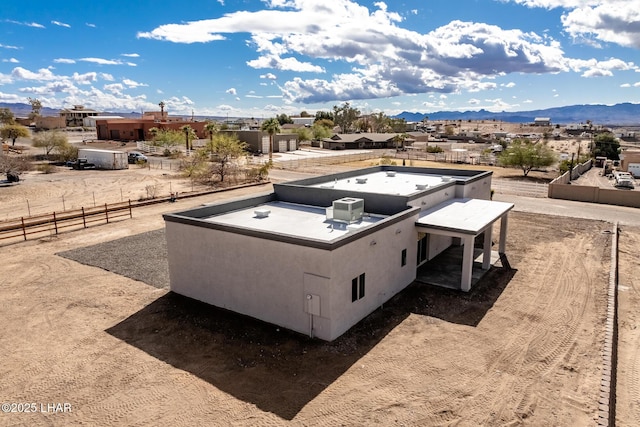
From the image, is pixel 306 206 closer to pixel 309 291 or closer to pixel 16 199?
pixel 309 291

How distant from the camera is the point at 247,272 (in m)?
13.8

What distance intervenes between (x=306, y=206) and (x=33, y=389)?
1237cm

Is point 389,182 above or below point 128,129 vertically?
below

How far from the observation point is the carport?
16328 millimetres

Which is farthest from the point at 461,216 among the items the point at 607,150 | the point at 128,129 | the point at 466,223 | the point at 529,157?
the point at 607,150

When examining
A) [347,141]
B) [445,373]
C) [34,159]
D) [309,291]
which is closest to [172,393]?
[309,291]

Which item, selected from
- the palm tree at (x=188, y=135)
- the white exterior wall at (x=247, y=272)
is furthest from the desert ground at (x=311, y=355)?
the palm tree at (x=188, y=135)

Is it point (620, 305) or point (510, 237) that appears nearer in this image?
point (620, 305)

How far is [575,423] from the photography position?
911 cm

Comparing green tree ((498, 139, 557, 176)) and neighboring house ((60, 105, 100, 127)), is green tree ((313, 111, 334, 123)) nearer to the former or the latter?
neighboring house ((60, 105, 100, 127))

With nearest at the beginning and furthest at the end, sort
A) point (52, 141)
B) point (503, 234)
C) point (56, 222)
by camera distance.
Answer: point (503, 234), point (56, 222), point (52, 141)

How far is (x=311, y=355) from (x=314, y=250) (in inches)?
118

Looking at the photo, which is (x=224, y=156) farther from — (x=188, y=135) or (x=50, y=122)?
(x=50, y=122)

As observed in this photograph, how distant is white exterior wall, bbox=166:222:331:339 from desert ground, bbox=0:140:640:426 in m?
0.52
